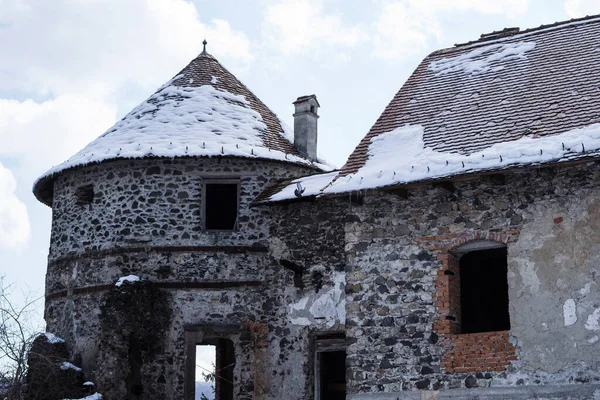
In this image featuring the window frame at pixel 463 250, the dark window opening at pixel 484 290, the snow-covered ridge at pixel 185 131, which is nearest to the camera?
→ the window frame at pixel 463 250

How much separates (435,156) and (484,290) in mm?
2235

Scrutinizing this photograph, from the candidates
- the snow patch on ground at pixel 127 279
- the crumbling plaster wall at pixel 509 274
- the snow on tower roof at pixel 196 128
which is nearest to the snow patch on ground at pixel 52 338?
the snow patch on ground at pixel 127 279

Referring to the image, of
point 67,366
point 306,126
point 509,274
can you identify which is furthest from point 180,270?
point 509,274

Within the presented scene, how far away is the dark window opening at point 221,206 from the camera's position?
17.5 metres

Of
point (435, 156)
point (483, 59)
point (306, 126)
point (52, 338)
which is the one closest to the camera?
point (435, 156)

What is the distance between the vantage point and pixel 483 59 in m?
15.4

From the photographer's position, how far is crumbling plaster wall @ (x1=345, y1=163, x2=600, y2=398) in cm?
1140

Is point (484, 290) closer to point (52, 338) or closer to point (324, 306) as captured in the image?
point (324, 306)

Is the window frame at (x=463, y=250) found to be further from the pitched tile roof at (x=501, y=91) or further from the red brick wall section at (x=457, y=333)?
the pitched tile roof at (x=501, y=91)

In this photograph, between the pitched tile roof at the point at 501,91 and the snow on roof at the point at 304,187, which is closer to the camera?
the pitched tile roof at the point at 501,91

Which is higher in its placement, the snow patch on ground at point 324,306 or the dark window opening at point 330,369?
the snow patch on ground at point 324,306

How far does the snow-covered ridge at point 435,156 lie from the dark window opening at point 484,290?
4.66 feet

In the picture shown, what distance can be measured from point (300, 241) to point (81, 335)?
4338 mm

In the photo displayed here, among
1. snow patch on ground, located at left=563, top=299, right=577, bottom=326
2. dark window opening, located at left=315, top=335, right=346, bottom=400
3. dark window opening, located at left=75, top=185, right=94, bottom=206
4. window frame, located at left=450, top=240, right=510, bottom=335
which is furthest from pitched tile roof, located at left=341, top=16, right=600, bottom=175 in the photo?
dark window opening, located at left=75, top=185, right=94, bottom=206
